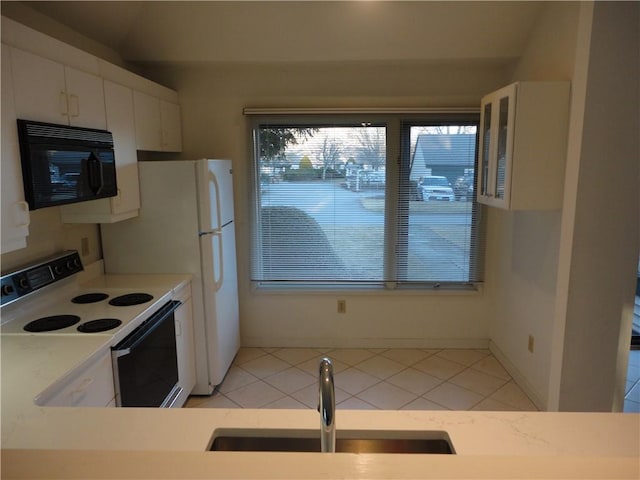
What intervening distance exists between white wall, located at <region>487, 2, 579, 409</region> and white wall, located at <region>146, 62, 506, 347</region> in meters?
0.32

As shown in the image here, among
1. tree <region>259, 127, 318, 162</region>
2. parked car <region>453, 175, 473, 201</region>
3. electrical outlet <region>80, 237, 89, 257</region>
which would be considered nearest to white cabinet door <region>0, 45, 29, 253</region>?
electrical outlet <region>80, 237, 89, 257</region>

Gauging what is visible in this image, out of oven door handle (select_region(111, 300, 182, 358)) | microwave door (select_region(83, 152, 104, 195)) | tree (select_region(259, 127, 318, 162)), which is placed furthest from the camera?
tree (select_region(259, 127, 318, 162))

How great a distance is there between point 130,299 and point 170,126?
149 cm

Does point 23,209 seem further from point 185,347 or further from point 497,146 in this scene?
point 497,146

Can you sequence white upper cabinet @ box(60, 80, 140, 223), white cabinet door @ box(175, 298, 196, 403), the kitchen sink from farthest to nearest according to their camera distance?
white cabinet door @ box(175, 298, 196, 403) < white upper cabinet @ box(60, 80, 140, 223) < the kitchen sink

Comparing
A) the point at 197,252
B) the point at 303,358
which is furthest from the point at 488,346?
the point at 197,252

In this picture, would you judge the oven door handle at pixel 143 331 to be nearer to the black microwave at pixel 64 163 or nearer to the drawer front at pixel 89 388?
the drawer front at pixel 89 388

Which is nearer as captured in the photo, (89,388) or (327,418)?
(327,418)

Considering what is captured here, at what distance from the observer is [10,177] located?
166 cm

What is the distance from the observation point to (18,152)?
1.71m

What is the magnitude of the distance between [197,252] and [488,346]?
2582 millimetres

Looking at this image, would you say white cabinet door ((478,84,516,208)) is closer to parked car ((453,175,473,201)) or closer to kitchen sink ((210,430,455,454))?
parked car ((453,175,473,201))

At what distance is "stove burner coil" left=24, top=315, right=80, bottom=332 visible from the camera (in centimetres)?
200

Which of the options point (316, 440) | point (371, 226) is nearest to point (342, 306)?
point (371, 226)
